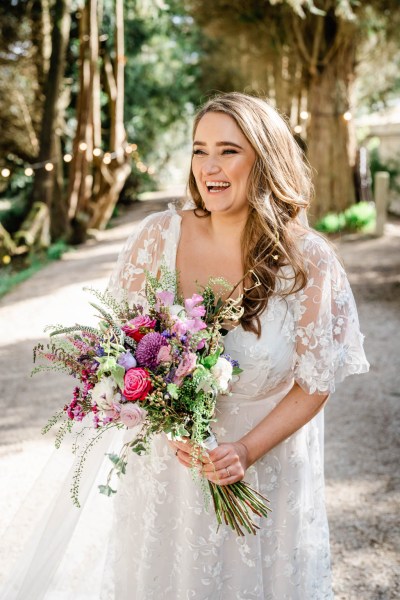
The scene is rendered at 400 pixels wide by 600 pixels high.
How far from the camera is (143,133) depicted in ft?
83.8

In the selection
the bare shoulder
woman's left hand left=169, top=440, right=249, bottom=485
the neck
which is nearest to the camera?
woman's left hand left=169, top=440, right=249, bottom=485

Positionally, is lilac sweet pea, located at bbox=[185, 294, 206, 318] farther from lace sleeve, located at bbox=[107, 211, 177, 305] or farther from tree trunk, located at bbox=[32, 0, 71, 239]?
tree trunk, located at bbox=[32, 0, 71, 239]

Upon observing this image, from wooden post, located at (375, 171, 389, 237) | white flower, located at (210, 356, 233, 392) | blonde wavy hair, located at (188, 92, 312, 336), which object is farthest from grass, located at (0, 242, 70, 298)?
white flower, located at (210, 356, 233, 392)

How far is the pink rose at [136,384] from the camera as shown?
6.23ft

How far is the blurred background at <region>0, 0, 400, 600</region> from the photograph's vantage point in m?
4.65

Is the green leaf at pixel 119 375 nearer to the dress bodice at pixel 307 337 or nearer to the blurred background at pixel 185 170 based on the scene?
the dress bodice at pixel 307 337

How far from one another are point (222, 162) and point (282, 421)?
0.90 metres

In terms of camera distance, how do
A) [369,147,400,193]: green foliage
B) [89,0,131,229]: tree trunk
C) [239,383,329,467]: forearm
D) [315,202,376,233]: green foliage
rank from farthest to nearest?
1. [369,147,400,193]: green foliage
2. [89,0,131,229]: tree trunk
3. [315,202,376,233]: green foliage
4. [239,383,329,467]: forearm

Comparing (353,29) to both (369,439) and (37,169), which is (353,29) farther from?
(369,439)

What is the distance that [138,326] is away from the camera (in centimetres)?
202

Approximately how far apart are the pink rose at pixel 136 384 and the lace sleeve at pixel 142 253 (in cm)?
57

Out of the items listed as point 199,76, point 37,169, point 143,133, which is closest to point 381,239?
point 37,169

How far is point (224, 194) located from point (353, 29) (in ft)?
41.3

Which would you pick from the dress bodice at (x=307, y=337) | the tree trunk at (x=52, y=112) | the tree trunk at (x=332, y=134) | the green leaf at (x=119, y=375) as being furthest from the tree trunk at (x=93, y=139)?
the green leaf at (x=119, y=375)
